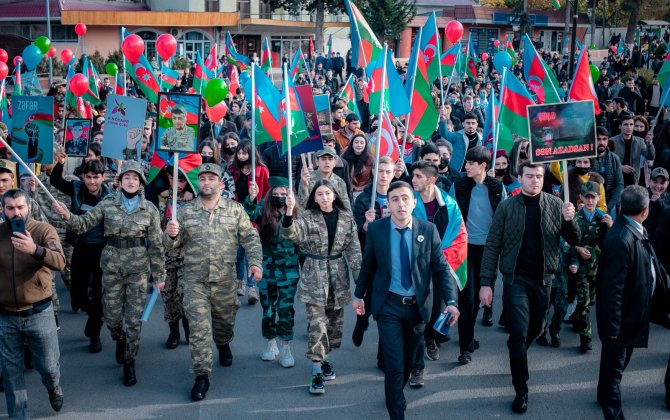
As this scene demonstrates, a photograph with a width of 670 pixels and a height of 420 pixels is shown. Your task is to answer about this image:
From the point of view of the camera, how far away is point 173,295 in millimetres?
7773

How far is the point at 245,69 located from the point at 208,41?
35.5m

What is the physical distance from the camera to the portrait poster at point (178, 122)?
701cm

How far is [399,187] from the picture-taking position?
5867 millimetres

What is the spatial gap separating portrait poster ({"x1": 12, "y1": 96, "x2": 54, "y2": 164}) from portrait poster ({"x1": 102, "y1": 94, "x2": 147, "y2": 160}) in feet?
1.92

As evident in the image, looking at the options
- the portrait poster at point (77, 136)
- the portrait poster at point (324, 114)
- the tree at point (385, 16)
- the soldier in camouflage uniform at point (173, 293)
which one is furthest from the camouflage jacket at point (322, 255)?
the tree at point (385, 16)

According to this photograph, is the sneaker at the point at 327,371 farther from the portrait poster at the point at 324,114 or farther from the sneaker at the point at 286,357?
the portrait poster at the point at 324,114

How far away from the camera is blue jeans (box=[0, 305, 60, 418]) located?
6.04 meters

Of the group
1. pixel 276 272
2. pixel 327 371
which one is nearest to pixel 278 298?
pixel 276 272

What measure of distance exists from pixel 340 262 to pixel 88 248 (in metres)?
2.70

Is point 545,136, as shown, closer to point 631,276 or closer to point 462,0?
point 631,276

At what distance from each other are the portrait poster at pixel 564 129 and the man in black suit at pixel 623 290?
2.75ft

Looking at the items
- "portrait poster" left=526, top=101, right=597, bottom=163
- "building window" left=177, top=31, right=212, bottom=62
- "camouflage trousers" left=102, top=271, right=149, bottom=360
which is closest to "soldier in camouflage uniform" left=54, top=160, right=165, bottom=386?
"camouflage trousers" left=102, top=271, right=149, bottom=360

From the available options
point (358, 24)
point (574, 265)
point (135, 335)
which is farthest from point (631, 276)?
point (358, 24)

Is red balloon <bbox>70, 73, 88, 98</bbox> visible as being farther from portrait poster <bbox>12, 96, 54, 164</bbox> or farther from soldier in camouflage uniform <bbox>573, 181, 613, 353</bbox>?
soldier in camouflage uniform <bbox>573, 181, 613, 353</bbox>
